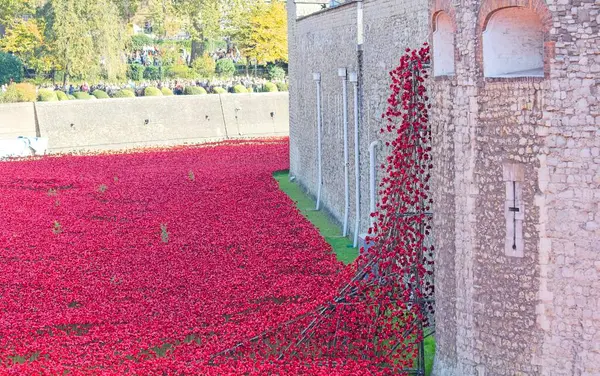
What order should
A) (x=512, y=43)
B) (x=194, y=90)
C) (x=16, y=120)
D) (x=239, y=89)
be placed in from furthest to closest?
(x=239, y=89) → (x=194, y=90) → (x=16, y=120) → (x=512, y=43)

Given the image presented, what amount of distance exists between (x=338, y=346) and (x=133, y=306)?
137 inches

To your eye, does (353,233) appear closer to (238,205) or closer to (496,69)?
(238,205)

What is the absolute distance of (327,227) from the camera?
20.6 m

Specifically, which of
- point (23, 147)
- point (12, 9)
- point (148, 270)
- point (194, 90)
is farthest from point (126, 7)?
point (148, 270)

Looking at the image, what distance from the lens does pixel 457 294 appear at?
10.1 metres

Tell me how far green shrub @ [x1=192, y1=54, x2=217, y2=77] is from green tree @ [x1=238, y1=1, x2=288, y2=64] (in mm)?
2856

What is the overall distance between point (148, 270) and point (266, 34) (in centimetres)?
A: 4362

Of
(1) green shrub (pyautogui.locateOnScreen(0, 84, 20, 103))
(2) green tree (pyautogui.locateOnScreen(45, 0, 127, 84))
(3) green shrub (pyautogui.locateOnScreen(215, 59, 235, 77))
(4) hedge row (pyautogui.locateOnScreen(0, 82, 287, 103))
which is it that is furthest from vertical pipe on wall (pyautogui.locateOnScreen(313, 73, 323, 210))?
(3) green shrub (pyautogui.locateOnScreen(215, 59, 235, 77))

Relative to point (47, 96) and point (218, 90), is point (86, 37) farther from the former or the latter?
point (47, 96)

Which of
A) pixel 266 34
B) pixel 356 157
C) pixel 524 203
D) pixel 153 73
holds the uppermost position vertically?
pixel 266 34

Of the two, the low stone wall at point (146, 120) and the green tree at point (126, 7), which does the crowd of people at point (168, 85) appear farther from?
the green tree at point (126, 7)

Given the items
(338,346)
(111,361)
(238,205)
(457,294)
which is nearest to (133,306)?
(111,361)

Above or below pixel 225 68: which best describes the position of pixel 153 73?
below

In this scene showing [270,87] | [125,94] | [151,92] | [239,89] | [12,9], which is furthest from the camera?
[12,9]
